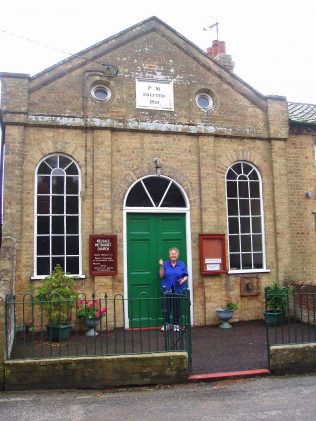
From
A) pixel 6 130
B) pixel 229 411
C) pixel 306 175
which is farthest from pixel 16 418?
pixel 306 175

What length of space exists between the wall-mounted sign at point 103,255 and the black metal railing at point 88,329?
71 cm

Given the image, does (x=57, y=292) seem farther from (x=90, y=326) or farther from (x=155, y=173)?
(x=155, y=173)

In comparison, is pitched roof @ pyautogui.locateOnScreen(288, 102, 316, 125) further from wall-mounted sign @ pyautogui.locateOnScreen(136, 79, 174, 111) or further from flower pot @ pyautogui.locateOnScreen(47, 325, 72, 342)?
flower pot @ pyautogui.locateOnScreen(47, 325, 72, 342)

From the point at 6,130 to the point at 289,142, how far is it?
7057 mm

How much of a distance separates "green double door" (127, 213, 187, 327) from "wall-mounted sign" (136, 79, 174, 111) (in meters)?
2.65

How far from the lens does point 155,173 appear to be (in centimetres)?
1055

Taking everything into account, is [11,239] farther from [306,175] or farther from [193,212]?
[306,175]

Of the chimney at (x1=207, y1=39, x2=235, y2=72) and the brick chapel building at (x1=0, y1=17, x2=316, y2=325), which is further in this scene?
the chimney at (x1=207, y1=39, x2=235, y2=72)

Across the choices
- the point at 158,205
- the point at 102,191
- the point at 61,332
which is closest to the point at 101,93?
the point at 102,191

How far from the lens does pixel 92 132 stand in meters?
10.3

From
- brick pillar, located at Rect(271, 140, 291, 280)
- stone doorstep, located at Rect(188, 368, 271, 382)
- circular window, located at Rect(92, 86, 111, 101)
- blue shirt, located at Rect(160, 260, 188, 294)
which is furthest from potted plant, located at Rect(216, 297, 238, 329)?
circular window, located at Rect(92, 86, 111, 101)

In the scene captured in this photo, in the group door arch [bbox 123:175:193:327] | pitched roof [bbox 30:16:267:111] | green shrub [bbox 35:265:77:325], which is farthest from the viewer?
door arch [bbox 123:175:193:327]

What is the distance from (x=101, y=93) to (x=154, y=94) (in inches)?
50.6

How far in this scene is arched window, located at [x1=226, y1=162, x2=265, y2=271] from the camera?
11.0 meters
